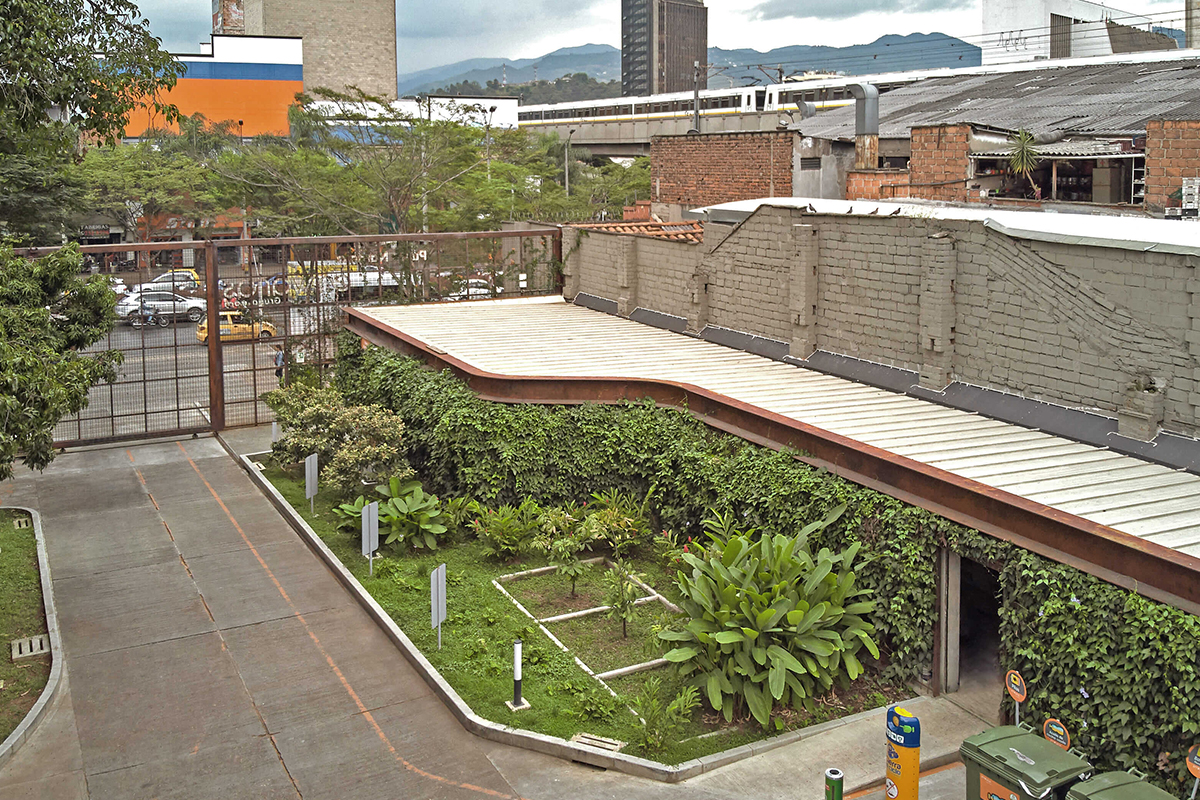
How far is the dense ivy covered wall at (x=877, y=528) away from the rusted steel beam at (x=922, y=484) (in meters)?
0.16

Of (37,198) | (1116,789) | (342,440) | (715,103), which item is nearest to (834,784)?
(1116,789)

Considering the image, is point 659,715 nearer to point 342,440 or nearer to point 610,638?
point 610,638

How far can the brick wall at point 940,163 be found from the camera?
29578mm

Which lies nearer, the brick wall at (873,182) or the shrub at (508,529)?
the shrub at (508,529)

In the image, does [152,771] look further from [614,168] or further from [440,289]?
[614,168]

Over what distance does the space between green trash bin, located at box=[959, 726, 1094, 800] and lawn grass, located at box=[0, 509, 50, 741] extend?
1176 centimetres

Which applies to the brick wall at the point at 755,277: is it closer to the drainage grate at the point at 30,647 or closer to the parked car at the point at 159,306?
the drainage grate at the point at 30,647

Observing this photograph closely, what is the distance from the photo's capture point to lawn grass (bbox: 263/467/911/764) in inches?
547

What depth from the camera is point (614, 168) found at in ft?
266

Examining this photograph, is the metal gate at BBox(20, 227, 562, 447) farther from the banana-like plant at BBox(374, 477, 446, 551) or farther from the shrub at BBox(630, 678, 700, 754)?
the shrub at BBox(630, 678, 700, 754)

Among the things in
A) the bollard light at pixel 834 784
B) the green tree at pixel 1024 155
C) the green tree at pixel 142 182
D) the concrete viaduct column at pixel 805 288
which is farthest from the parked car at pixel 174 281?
the bollard light at pixel 834 784

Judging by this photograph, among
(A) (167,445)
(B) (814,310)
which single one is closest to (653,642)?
(B) (814,310)

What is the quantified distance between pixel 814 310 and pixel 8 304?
46.7ft

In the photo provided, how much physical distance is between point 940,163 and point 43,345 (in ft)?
75.0
